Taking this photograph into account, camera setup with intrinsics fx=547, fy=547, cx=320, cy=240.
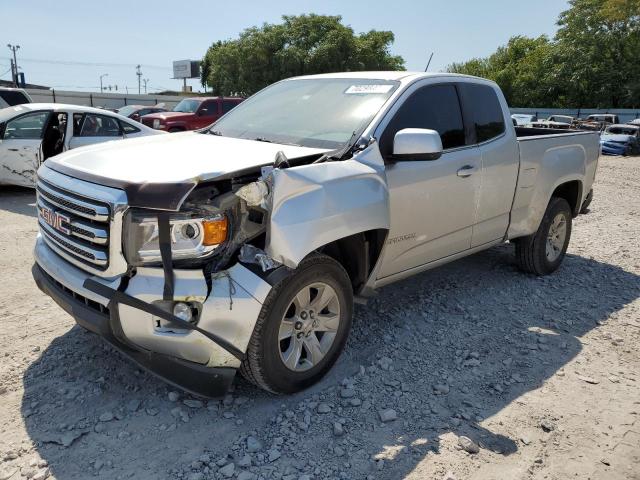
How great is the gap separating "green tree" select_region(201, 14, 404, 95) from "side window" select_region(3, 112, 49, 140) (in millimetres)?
28877

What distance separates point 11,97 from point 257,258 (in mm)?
12694

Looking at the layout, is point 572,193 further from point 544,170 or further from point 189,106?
point 189,106

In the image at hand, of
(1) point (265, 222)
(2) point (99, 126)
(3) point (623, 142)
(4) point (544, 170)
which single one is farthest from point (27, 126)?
(3) point (623, 142)

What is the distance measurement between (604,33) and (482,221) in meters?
44.8

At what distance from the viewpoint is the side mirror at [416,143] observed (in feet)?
10.9

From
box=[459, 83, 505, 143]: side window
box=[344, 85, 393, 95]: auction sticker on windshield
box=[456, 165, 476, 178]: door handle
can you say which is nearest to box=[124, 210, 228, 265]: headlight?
box=[344, 85, 393, 95]: auction sticker on windshield

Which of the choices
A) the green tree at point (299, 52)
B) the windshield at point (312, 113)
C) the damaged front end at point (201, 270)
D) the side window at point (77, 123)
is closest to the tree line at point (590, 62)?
the green tree at point (299, 52)

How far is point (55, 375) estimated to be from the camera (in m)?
3.30

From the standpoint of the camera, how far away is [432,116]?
4.03 meters

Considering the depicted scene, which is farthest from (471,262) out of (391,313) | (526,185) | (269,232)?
(269,232)

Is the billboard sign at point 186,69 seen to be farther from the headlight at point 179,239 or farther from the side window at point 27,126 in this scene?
the headlight at point 179,239

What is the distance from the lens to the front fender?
2770 mm

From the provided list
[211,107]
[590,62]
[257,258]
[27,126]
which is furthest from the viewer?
[590,62]

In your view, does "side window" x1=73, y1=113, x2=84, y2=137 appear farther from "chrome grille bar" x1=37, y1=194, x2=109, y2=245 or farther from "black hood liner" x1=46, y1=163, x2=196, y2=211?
"black hood liner" x1=46, y1=163, x2=196, y2=211
